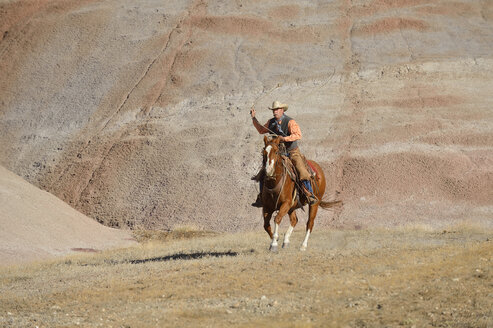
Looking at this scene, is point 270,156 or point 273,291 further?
point 270,156

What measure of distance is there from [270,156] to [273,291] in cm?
530

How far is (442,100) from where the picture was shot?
44.2 m

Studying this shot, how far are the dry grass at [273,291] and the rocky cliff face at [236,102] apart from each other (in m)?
17.7

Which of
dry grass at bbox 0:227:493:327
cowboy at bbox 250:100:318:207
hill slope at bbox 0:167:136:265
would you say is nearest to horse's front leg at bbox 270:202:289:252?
dry grass at bbox 0:227:493:327

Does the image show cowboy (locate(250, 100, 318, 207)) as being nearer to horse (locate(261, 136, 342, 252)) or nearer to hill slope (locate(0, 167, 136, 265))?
horse (locate(261, 136, 342, 252))

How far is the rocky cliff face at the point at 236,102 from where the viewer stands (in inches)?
1543

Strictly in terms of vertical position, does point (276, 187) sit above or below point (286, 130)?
below

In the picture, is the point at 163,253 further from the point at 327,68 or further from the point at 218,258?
the point at 327,68

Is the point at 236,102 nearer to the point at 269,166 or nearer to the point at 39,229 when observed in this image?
the point at 39,229

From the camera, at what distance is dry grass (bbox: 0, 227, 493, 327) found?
12086 mm

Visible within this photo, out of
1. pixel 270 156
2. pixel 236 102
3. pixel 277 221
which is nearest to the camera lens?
pixel 270 156

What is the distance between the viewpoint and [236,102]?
4594cm

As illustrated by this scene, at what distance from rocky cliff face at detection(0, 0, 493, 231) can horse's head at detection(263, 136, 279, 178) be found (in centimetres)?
1574

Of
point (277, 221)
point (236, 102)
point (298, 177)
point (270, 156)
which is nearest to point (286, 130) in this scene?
point (298, 177)
